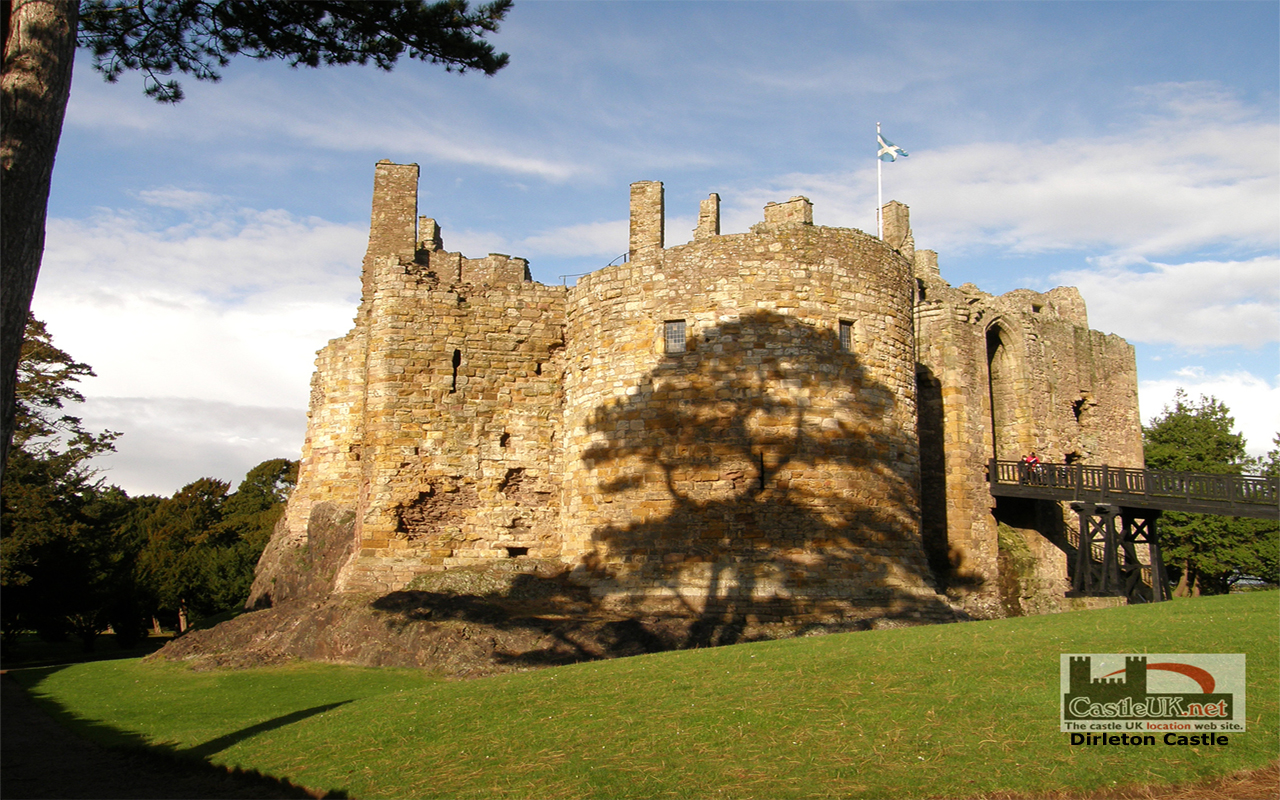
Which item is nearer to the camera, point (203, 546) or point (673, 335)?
point (673, 335)

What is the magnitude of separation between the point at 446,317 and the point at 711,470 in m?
6.61

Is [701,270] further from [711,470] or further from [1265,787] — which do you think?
[1265,787]

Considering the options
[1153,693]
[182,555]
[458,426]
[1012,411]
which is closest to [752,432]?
[458,426]

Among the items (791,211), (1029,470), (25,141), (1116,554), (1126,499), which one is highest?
(791,211)

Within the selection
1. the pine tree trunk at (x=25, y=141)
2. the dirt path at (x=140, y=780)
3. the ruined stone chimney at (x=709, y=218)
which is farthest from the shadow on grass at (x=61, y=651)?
the pine tree trunk at (x=25, y=141)

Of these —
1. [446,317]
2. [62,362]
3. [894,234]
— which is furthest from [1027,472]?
[62,362]

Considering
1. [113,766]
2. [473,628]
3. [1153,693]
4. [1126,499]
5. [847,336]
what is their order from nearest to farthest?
[1153,693] → [113,766] → [473,628] → [847,336] → [1126,499]

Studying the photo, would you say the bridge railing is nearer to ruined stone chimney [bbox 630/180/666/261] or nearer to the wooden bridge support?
the wooden bridge support

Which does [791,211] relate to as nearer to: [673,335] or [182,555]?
[673,335]

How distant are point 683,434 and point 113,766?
10098 mm

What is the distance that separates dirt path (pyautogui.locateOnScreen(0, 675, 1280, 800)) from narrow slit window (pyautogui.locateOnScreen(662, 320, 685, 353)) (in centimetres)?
1073

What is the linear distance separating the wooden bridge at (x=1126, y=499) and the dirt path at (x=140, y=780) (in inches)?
488

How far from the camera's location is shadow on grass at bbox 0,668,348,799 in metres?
8.71

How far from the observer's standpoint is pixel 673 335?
17.8m
